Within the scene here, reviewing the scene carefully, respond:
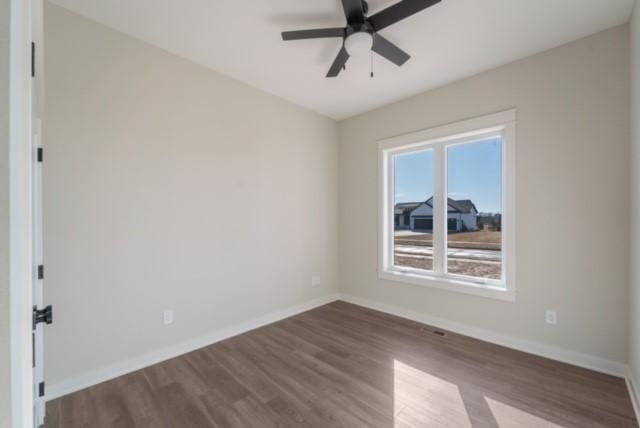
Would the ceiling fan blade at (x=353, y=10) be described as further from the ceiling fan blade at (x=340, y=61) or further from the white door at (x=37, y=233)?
the white door at (x=37, y=233)

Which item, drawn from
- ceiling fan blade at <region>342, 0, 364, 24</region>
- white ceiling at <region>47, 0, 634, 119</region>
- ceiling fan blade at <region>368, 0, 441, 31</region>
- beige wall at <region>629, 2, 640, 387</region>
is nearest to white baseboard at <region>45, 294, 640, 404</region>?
beige wall at <region>629, 2, 640, 387</region>

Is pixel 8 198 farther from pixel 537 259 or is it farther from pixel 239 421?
pixel 537 259

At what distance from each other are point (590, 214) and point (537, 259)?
56cm

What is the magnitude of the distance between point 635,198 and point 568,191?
1.46ft

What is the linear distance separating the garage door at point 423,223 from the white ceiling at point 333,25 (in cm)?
162

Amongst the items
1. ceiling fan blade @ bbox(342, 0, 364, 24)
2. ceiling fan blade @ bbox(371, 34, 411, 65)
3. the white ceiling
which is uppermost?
the white ceiling

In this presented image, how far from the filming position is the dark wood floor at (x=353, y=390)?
1813 millimetres

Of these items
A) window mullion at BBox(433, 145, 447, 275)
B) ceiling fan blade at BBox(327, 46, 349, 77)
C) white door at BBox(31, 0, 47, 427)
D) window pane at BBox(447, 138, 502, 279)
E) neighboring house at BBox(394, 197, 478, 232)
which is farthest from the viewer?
window mullion at BBox(433, 145, 447, 275)

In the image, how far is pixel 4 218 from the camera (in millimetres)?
511

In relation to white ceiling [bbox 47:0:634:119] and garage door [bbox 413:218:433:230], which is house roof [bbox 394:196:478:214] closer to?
garage door [bbox 413:218:433:230]

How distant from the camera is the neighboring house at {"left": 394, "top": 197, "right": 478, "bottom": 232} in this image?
10.5 ft

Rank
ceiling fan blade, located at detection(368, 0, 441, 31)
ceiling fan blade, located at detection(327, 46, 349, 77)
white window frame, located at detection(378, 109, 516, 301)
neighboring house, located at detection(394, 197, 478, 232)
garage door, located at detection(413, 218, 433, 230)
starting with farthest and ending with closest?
garage door, located at detection(413, 218, 433, 230) → neighboring house, located at detection(394, 197, 478, 232) → white window frame, located at detection(378, 109, 516, 301) → ceiling fan blade, located at detection(327, 46, 349, 77) → ceiling fan blade, located at detection(368, 0, 441, 31)

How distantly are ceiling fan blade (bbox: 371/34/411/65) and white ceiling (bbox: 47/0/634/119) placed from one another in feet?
0.72

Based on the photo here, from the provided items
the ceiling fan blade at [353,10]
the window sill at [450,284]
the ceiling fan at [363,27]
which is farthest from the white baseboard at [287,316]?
the ceiling fan blade at [353,10]
